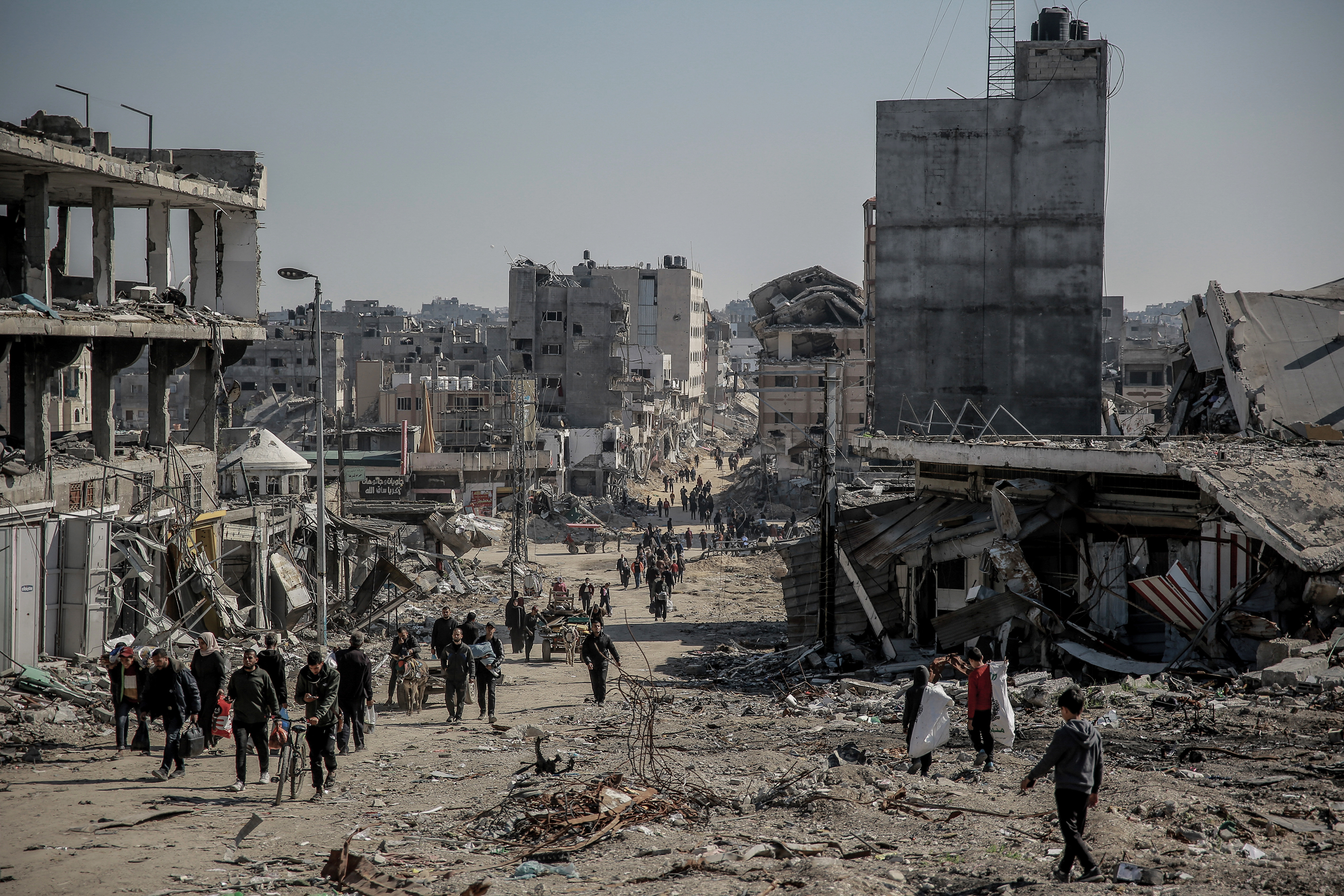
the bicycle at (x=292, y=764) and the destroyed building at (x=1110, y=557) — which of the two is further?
the destroyed building at (x=1110, y=557)

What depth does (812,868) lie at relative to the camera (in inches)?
304

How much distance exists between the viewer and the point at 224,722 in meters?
13.3

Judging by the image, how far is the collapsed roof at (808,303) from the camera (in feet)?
232

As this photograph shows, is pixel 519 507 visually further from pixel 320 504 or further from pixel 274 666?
pixel 274 666

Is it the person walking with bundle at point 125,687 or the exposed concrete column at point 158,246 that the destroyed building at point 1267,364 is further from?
the exposed concrete column at point 158,246

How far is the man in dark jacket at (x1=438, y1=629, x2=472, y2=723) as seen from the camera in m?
14.9

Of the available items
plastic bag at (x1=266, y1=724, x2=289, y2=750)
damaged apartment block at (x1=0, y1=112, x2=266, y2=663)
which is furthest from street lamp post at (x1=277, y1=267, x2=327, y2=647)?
plastic bag at (x1=266, y1=724, x2=289, y2=750)

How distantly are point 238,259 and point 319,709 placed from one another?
21.3 m

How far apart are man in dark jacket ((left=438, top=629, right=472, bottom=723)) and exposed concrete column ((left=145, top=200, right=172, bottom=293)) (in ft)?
54.1

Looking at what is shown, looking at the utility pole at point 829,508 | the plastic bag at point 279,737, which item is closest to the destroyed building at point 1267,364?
the utility pole at point 829,508

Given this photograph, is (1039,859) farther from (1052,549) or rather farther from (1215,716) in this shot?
(1052,549)

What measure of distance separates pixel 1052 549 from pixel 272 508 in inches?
628

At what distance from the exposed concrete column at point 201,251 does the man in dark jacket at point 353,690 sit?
60.9ft

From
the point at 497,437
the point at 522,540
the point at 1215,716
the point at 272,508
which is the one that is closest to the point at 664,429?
the point at 497,437
